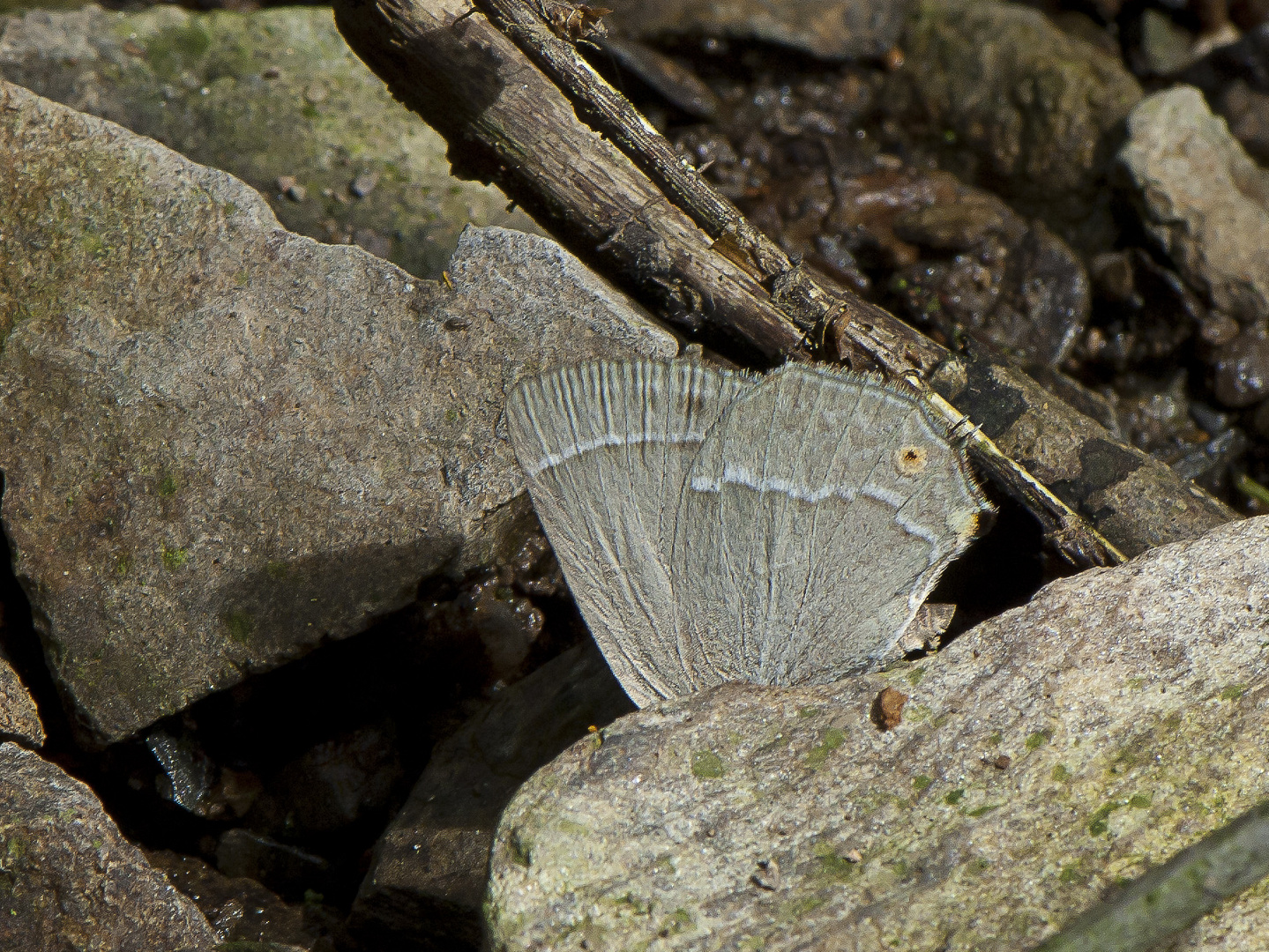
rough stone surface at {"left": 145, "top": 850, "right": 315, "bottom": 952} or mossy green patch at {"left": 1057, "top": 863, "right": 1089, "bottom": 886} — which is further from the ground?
mossy green patch at {"left": 1057, "top": 863, "right": 1089, "bottom": 886}

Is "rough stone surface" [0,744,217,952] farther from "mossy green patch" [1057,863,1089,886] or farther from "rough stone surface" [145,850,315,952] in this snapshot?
"mossy green patch" [1057,863,1089,886]

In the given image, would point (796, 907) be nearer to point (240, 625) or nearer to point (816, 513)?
point (816, 513)

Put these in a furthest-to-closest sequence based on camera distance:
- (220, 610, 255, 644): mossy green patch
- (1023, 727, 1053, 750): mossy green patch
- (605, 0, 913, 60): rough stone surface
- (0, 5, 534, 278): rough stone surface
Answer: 1. (605, 0, 913, 60): rough stone surface
2. (0, 5, 534, 278): rough stone surface
3. (220, 610, 255, 644): mossy green patch
4. (1023, 727, 1053, 750): mossy green patch

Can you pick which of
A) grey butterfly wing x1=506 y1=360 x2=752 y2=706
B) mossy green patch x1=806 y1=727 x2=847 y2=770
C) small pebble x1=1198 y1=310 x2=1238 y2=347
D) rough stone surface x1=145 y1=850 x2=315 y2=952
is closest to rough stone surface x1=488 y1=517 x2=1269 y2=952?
mossy green patch x1=806 y1=727 x2=847 y2=770

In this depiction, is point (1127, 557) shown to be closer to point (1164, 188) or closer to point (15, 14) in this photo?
point (1164, 188)

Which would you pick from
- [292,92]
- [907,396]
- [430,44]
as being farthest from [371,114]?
[907,396]

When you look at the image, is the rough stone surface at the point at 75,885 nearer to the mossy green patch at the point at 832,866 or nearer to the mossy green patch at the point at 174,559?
the mossy green patch at the point at 174,559

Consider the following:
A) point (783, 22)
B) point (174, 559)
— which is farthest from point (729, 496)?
point (783, 22)
